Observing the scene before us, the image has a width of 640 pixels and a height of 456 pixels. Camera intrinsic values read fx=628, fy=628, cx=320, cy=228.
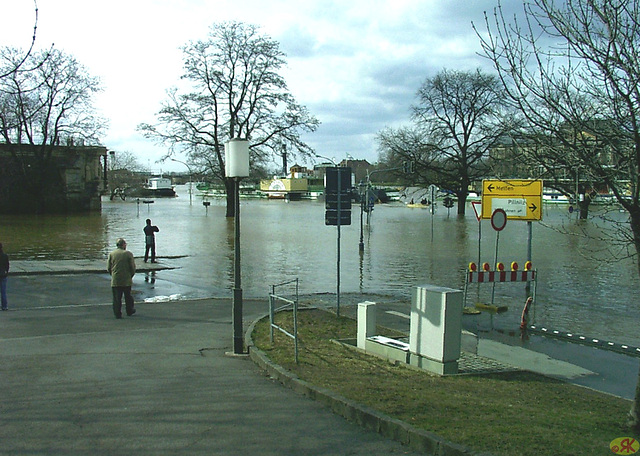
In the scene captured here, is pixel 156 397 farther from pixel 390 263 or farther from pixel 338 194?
pixel 390 263

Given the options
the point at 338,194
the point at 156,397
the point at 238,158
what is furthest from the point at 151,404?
the point at 338,194

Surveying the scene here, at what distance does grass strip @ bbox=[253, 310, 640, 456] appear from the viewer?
18.1ft

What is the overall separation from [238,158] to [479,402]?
5146mm

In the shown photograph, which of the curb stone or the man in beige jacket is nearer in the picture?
the curb stone

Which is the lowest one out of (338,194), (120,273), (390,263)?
(390,263)

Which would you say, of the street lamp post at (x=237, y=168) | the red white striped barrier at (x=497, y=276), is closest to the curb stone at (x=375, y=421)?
the street lamp post at (x=237, y=168)

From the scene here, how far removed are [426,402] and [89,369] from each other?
14.7ft

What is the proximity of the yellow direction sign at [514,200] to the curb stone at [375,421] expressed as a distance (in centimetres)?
1301

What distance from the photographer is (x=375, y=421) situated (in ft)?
20.1

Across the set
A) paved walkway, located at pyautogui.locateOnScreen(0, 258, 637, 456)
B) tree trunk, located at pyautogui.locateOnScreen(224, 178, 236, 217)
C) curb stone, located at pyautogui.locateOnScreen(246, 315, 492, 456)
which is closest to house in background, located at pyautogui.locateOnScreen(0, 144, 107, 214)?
tree trunk, located at pyautogui.locateOnScreen(224, 178, 236, 217)

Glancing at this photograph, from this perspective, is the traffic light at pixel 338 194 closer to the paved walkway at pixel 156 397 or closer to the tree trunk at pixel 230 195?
the paved walkway at pixel 156 397

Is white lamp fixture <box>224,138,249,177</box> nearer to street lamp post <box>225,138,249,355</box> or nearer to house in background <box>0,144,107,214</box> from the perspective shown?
street lamp post <box>225,138,249,355</box>

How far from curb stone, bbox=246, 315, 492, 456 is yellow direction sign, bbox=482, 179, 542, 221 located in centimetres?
1301

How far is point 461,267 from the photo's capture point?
24438 mm
